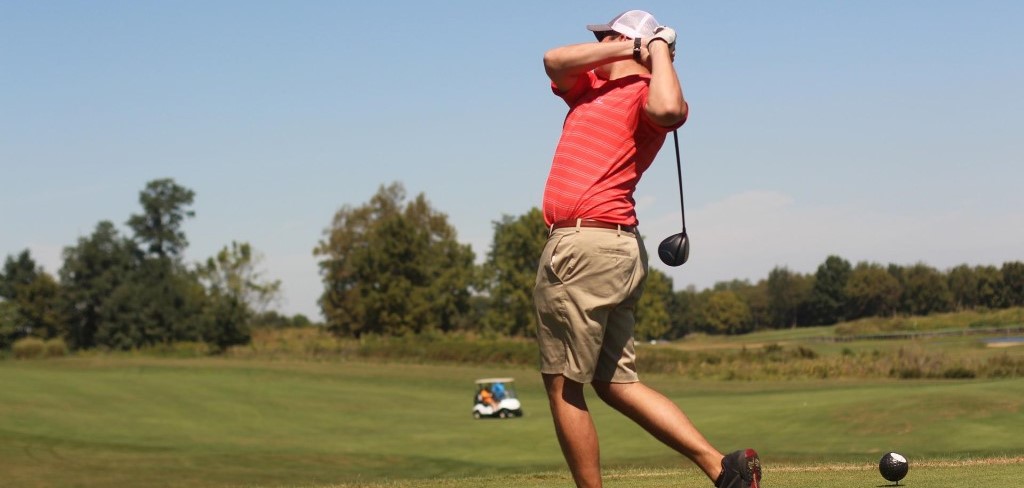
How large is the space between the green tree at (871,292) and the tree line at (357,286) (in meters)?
0.13

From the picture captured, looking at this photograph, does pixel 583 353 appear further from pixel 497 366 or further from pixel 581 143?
pixel 497 366

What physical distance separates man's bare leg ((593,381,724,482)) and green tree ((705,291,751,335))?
152275 millimetres

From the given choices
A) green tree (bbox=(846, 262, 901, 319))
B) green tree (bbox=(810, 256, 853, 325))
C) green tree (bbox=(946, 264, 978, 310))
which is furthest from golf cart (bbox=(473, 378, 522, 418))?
green tree (bbox=(810, 256, 853, 325))

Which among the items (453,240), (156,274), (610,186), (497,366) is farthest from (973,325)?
(610,186)

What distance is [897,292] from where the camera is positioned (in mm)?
117875

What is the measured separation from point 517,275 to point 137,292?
31003mm

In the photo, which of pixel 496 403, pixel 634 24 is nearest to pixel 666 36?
pixel 634 24

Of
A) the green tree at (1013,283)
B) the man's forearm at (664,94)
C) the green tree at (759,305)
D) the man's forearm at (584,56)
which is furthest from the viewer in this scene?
the green tree at (759,305)

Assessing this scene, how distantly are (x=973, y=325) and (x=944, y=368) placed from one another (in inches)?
1501

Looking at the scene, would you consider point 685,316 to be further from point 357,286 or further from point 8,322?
point 8,322

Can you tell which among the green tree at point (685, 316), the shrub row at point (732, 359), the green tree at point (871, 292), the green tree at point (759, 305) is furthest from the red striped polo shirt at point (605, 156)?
the green tree at point (685, 316)

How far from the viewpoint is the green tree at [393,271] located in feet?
309

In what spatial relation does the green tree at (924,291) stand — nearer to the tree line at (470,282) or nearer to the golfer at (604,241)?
the tree line at (470,282)

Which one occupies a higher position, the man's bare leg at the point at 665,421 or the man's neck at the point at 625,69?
the man's neck at the point at 625,69
